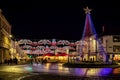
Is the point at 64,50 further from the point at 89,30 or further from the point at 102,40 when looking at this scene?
the point at 89,30

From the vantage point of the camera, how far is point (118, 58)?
309ft

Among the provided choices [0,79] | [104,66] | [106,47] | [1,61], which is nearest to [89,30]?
[104,66]

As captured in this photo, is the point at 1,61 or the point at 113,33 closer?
the point at 1,61

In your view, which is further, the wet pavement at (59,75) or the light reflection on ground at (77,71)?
the light reflection on ground at (77,71)

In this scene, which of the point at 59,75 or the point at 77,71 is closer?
the point at 59,75

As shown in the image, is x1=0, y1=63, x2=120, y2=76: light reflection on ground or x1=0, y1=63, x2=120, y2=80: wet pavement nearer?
x1=0, y1=63, x2=120, y2=80: wet pavement

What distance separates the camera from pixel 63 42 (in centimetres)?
9456

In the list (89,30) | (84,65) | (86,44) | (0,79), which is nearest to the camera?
(0,79)

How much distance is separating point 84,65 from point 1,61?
3275cm

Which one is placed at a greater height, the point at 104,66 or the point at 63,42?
the point at 63,42

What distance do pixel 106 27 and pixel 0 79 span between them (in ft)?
257

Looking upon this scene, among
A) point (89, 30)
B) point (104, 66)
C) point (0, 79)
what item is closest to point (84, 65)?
point (104, 66)

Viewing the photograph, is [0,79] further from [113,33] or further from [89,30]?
[113,33]

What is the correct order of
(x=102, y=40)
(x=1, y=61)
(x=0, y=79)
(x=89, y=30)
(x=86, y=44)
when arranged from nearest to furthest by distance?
(x=0, y=79)
(x=89, y=30)
(x=1, y=61)
(x=86, y=44)
(x=102, y=40)
